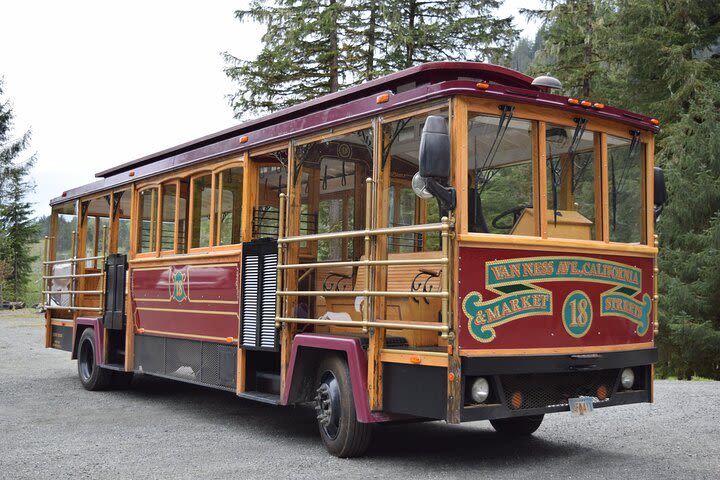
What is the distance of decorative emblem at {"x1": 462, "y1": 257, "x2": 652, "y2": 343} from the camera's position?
20.5 ft

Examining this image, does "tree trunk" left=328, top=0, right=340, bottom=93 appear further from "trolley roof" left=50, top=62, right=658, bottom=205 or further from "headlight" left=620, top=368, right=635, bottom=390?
"headlight" left=620, top=368, right=635, bottom=390

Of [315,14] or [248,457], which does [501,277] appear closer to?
[248,457]

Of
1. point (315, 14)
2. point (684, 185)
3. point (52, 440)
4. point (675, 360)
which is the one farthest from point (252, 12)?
point (52, 440)

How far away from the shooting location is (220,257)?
8.99 meters

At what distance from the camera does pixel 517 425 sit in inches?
325

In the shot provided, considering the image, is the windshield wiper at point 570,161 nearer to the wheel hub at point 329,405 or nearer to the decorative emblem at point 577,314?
the decorative emblem at point 577,314

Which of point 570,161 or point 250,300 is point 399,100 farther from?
point 250,300

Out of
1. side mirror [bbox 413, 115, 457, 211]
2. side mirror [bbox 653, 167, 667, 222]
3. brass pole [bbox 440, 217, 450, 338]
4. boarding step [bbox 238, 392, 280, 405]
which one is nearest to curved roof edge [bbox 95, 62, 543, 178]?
side mirror [bbox 413, 115, 457, 211]

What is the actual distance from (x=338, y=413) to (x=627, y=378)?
247 centimetres

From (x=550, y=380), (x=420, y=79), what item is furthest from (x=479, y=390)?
(x=420, y=79)

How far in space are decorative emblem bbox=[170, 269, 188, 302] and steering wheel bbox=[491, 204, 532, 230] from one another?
14.1ft

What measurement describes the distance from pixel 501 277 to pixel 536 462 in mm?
1701

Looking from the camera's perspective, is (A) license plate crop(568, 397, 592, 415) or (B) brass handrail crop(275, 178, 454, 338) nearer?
(B) brass handrail crop(275, 178, 454, 338)

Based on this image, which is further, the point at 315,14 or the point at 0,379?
the point at 315,14
